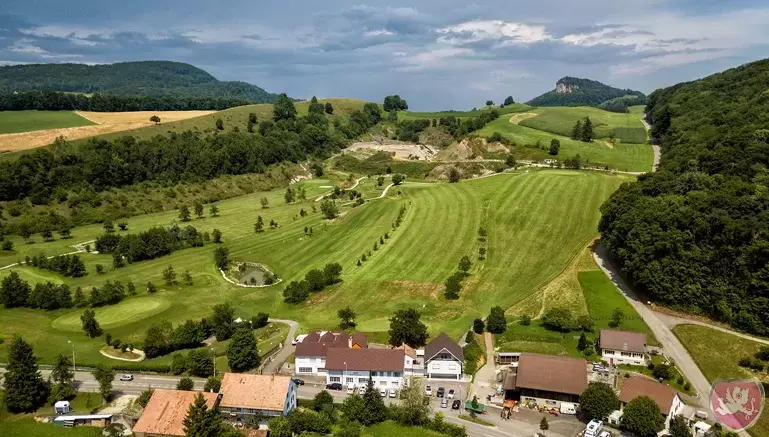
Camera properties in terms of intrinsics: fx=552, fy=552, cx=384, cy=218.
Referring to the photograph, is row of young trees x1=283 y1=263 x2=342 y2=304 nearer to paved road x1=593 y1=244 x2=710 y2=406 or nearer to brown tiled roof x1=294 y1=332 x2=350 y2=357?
brown tiled roof x1=294 y1=332 x2=350 y2=357

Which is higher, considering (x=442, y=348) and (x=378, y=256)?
(x=378, y=256)

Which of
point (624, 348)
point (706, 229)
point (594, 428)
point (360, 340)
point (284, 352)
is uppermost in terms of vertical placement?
point (706, 229)

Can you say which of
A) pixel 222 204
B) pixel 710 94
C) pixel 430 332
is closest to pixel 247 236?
pixel 222 204

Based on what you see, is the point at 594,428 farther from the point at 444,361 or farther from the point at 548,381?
the point at 444,361

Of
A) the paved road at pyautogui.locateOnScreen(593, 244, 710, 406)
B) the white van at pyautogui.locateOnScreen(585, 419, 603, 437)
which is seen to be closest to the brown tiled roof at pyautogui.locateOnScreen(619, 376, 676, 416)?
the white van at pyautogui.locateOnScreen(585, 419, 603, 437)

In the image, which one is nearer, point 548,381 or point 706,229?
point 548,381

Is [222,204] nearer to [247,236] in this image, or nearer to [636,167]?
[247,236]

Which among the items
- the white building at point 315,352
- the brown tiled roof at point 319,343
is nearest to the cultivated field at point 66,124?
the brown tiled roof at point 319,343

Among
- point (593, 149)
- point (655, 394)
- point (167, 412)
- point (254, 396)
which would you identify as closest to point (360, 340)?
point (254, 396)
